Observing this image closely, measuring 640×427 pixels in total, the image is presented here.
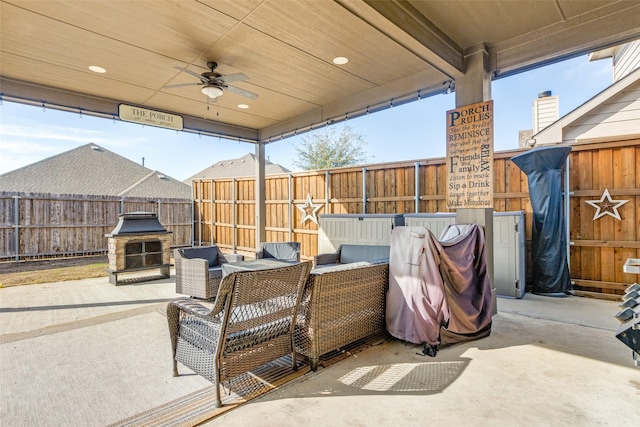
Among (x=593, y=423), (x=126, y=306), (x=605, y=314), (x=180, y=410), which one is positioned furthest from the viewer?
(x=126, y=306)

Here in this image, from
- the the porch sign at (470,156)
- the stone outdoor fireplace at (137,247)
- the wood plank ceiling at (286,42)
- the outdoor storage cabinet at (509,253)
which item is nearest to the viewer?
the wood plank ceiling at (286,42)

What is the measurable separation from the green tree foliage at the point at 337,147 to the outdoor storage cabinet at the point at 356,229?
743 cm

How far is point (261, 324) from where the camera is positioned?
2213mm

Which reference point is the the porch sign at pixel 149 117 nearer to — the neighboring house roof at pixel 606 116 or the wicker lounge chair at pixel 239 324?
the wicker lounge chair at pixel 239 324

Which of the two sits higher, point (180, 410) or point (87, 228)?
point (87, 228)


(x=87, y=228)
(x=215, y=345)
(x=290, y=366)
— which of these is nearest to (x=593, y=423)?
(x=290, y=366)

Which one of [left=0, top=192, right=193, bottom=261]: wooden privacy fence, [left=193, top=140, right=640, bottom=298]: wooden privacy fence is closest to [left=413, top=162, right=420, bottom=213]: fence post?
[left=193, top=140, right=640, bottom=298]: wooden privacy fence

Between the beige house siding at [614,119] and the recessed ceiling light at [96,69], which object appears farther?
the beige house siding at [614,119]

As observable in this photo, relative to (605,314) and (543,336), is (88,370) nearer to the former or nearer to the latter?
(543,336)

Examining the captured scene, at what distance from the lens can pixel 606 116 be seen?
5.25m

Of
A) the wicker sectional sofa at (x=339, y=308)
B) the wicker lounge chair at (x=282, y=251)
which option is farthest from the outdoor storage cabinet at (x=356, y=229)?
the wicker sectional sofa at (x=339, y=308)

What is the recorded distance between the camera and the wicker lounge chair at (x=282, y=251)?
4.88 metres

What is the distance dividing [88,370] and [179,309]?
935 millimetres

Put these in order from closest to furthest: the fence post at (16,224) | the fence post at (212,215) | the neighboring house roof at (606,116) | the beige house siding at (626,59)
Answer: the neighboring house roof at (606,116)
the beige house siding at (626,59)
the fence post at (16,224)
the fence post at (212,215)
